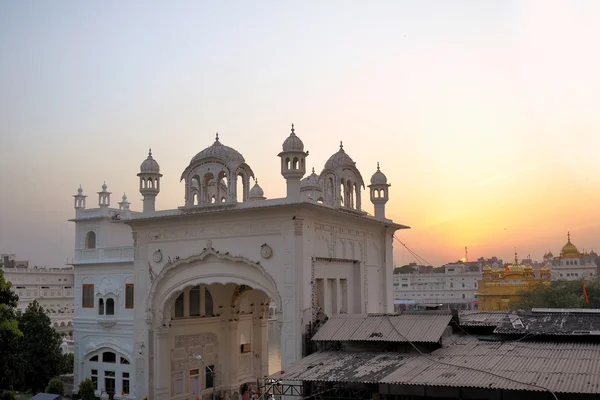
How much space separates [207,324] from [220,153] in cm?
864

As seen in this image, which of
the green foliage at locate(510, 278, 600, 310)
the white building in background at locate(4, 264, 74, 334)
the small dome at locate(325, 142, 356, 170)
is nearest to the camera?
the small dome at locate(325, 142, 356, 170)

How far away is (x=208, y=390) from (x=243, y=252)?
9070mm

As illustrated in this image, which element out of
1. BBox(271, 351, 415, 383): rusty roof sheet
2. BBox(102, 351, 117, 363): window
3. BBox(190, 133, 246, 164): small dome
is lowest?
BBox(102, 351, 117, 363): window

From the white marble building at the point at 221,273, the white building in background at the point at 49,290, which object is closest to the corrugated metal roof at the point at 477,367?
the white marble building at the point at 221,273

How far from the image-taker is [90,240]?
31969mm

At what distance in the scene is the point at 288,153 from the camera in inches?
829

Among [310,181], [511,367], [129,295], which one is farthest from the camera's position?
[310,181]

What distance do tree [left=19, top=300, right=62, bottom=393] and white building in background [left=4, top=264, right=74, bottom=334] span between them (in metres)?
25.3

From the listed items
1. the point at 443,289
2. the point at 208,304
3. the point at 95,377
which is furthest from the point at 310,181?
the point at 443,289

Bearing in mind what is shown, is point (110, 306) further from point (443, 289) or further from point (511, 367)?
point (443, 289)

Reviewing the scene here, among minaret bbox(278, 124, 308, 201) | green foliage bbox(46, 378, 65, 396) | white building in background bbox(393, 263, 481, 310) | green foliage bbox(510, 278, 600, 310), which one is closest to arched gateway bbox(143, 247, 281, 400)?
minaret bbox(278, 124, 308, 201)

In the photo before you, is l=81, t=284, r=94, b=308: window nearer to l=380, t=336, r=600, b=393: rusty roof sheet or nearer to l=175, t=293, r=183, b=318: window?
l=175, t=293, r=183, b=318: window

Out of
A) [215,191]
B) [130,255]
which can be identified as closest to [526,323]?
[215,191]

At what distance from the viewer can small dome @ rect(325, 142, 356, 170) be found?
2431 centimetres
